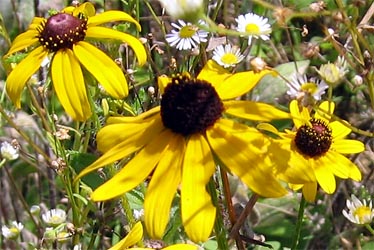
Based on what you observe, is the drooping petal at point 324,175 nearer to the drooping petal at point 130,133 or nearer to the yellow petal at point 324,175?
the yellow petal at point 324,175

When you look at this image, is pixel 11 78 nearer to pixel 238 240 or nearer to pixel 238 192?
Result: pixel 238 240

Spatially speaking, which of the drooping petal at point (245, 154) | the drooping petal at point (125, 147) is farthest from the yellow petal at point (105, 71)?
the drooping petal at point (245, 154)

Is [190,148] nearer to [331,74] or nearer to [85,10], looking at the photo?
[331,74]

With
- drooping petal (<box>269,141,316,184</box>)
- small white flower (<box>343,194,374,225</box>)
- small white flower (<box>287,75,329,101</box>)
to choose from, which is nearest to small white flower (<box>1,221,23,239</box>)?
small white flower (<box>343,194,374,225</box>)

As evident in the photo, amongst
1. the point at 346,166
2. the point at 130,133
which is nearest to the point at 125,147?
the point at 130,133

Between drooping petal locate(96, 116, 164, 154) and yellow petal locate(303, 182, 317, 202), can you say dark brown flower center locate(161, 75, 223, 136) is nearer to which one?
drooping petal locate(96, 116, 164, 154)
